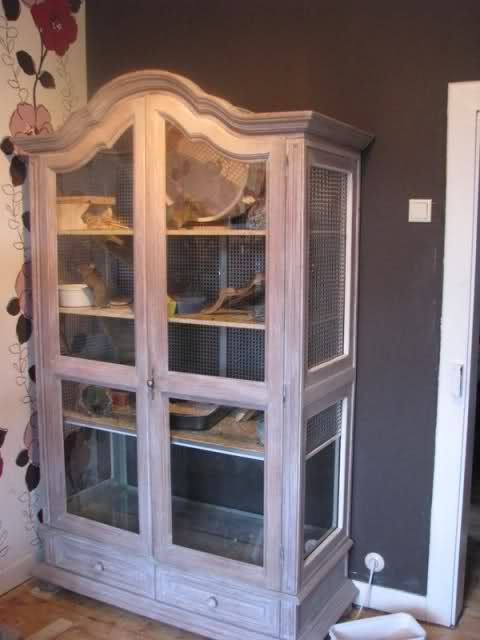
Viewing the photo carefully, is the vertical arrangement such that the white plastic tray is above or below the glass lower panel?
below

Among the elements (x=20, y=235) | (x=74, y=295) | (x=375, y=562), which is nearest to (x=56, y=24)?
(x=20, y=235)

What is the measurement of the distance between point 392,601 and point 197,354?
1.23m

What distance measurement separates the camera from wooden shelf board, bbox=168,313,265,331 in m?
2.10

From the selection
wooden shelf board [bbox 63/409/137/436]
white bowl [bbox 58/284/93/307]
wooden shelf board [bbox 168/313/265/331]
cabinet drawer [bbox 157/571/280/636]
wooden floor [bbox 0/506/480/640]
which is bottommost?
wooden floor [bbox 0/506/480/640]

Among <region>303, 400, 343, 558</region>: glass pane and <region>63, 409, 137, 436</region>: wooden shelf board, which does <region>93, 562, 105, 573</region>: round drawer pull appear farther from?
<region>303, 400, 343, 558</region>: glass pane

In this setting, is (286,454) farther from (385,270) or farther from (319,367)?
(385,270)

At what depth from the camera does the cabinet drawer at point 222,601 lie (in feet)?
7.05

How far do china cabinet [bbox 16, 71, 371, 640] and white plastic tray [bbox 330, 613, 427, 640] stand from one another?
8 cm

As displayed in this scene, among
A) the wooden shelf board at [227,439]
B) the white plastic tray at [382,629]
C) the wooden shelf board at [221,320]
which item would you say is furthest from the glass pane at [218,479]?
the white plastic tray at [382,629]

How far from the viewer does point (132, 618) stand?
7.93 ft

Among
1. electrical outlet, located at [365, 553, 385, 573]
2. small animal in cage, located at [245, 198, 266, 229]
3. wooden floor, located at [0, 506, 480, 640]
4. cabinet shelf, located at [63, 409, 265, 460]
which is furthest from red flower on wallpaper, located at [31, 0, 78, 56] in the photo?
electrical outlet, located at [365, 553, 385, 573]

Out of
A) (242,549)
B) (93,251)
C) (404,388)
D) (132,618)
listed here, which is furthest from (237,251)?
(132,618)

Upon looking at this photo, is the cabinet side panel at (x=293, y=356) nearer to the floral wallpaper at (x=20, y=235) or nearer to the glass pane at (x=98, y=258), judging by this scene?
the glass pane at (x=98, y=258)

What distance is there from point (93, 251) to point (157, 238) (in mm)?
372
